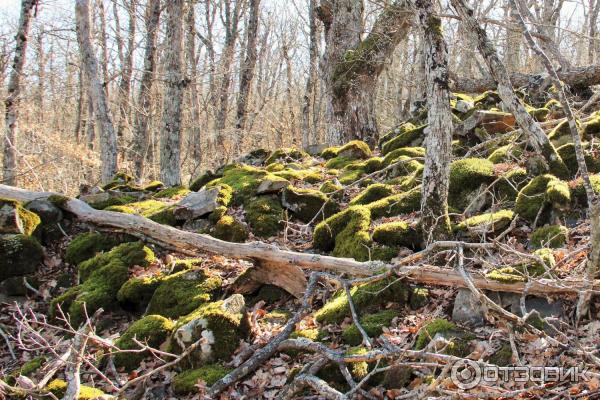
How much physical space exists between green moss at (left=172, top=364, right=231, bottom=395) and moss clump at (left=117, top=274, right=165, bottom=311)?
1901 mm

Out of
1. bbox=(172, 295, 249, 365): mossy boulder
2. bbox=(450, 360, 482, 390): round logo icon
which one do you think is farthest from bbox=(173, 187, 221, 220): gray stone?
bbox=(450, 360, 482, 390): round logo icon

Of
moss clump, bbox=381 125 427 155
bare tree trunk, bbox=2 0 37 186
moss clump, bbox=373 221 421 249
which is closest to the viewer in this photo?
moss clump, bbox=373 221 421 249

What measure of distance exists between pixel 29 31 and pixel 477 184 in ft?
31.5

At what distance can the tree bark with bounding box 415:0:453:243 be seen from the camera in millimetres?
5168

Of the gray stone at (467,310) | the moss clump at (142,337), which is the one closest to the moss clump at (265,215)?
the moss clump at (142,337)

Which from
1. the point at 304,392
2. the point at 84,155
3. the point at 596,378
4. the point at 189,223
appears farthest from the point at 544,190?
the point at 84,155

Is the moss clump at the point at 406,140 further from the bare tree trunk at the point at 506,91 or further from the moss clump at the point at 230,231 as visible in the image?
the moss clump at the point at 230,231

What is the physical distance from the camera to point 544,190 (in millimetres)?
6023

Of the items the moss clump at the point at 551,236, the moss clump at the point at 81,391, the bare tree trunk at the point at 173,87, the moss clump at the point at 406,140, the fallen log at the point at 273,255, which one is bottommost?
the moss clump at the point at 81,391

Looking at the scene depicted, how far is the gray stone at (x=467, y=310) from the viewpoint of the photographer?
4469 mm

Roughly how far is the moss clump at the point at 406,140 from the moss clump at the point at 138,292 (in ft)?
18.4

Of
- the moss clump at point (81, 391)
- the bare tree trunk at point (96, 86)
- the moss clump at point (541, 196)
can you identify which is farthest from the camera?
the bare tree trunk at point (96, 86)

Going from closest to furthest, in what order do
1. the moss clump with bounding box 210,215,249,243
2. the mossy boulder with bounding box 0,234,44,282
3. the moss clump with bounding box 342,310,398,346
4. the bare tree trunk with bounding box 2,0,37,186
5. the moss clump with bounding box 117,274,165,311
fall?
the moss clump with bounding box 342,310,398,346 < the moss clump with bounding box 117,274,165,311 < the mossy boulder with bounding box 0,234,44,282 < the moss clump with bounding box 210,215,249,243 < the bare tree trunk with bounding box 2,0,37,186

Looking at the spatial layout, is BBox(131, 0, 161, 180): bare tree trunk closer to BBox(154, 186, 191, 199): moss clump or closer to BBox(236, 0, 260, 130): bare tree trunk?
BBox(236, 0, 260, 130): bare tree trunk
